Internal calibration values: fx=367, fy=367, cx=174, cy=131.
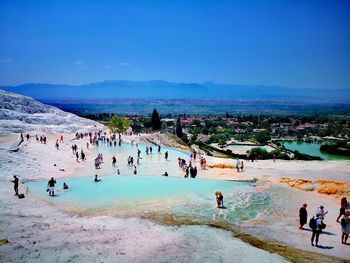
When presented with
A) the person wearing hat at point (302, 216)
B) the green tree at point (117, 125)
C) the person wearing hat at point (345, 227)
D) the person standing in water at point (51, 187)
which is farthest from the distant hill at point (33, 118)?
the person wearing hat at point (345, 227)

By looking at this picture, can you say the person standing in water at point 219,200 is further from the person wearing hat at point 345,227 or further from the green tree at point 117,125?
the green tree at point 117,125

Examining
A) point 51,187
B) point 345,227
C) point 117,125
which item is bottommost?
point 51,187

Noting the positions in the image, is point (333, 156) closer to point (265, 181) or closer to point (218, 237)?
point (265, 181)

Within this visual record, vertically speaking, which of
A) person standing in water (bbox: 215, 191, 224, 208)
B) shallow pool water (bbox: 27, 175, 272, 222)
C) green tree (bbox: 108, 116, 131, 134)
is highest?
green tree (bbox: 108, 116, 131, 134)

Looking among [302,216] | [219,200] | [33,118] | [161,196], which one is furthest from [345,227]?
[33,118]

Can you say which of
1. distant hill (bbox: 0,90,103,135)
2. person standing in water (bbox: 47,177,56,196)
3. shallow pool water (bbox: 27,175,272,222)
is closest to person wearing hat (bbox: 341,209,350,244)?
shallow pool water (bbox: 27,175,272,222)

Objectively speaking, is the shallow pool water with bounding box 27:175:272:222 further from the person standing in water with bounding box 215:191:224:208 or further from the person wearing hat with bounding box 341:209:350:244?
the person wearing hat with bounding box 341:209:350:244

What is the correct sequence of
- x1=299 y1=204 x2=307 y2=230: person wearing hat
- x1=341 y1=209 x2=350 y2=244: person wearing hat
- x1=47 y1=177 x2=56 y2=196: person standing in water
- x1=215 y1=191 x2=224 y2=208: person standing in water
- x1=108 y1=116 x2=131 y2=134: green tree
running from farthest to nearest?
x1=108 y1=116 x2=131 y2=134: green tree < x1=47 y1=177 x2=56 y2=196: person standing in water < x1=215 y1=191 x2=224 y2=208: person standing in water < x1=299 y1=204 x2=307 y2=230: person wearing hat < x1=341 y1=209 x2=350 y2=244: person wearing hat

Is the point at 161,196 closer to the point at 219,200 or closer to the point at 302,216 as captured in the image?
the point at 219,200
